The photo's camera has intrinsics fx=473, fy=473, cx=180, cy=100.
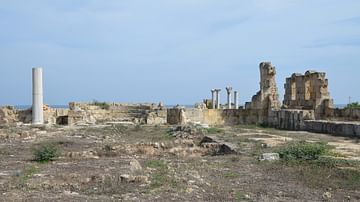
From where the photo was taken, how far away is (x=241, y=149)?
12828mm

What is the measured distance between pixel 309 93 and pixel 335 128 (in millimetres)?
8664

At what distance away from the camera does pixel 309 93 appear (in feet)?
85.4

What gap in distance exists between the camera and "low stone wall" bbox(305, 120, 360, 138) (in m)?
16.3

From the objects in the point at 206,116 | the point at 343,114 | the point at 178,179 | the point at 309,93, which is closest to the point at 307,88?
the point at 309,93

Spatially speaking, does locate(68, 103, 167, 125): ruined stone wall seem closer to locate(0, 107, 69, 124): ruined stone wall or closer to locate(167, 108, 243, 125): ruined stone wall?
locate(0, 107, 69, 124): ruined stone wall

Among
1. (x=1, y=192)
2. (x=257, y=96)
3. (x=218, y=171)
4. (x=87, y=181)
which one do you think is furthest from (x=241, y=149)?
(x=257, y=96)

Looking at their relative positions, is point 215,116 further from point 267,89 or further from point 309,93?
point 309,93

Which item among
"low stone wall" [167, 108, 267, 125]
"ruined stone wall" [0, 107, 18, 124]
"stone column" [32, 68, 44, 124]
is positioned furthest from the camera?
"ruined stone wall" [0, 107, 18, 124]

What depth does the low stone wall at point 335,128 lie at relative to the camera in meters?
16.3

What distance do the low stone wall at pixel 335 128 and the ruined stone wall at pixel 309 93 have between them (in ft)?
14.4

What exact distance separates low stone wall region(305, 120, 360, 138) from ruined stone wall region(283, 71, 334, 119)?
4.40 metres

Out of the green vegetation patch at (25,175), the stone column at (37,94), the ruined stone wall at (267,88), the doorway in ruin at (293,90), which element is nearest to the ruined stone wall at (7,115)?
the stone column at (37,94)

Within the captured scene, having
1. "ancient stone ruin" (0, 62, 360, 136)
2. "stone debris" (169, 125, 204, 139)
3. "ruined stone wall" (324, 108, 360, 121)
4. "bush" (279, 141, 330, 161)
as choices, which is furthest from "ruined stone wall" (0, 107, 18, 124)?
"bush" (279, 141, 330, 161)

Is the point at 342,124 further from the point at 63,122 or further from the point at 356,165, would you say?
the point at 63,122
